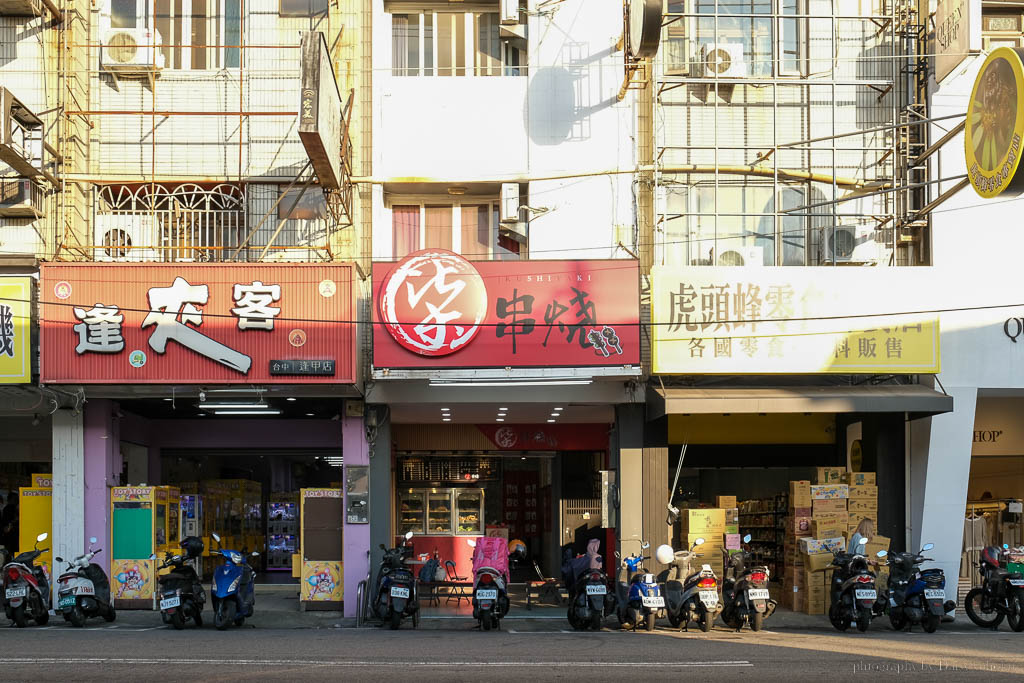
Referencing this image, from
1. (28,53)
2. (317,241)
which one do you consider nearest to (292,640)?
(317,241)

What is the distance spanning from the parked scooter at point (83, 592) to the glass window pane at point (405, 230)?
24.5ft

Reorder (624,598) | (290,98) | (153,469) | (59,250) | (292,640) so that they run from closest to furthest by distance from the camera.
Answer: (292,640)
(624,598)
(59,250)
(290,98)
(153,469)

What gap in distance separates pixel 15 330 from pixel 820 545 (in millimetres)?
13621

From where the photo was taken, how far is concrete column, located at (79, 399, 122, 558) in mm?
20656

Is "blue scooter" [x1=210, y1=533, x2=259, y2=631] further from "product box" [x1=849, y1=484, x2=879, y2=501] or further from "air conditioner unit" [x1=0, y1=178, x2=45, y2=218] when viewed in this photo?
"product box" [x1=849, y1=484, x2=879, y2=501]

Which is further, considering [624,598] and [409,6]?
[409,6]

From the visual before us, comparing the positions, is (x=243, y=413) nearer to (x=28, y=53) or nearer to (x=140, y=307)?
(x=140, y=307)

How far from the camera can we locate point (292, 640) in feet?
53.6

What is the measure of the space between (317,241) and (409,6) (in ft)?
16.1

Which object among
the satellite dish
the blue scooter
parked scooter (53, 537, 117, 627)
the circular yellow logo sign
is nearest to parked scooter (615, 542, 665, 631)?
the blue scooter

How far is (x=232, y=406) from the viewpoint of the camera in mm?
21016

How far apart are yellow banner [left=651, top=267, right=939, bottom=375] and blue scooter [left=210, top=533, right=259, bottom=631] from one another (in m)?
7.30

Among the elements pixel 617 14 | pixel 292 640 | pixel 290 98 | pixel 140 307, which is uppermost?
pixel 617 14

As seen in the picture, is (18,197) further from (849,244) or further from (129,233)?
(849,244)
